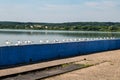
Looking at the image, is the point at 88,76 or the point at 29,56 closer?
the point at 88,76

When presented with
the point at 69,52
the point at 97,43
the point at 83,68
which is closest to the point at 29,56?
the point at 83,68

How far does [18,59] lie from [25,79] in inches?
216

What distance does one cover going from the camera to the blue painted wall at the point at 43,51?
58.9 feet

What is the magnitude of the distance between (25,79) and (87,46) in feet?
48.7

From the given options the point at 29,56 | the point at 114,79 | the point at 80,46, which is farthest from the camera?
the point at 80,46

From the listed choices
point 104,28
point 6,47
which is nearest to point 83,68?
point 6,47

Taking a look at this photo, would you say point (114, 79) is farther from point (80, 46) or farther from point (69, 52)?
point (80, 46)

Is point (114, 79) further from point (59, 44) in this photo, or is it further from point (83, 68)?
point (59, 44)

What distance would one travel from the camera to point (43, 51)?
21234mm

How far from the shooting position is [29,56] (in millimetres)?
19641

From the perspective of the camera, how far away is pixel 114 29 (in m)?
133

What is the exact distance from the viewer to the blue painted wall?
17.9 meters

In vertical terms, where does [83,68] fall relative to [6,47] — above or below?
below

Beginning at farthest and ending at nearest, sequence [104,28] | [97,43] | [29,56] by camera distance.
Result: 1. [104,28]
2. [97,43]
3. [29,56]
